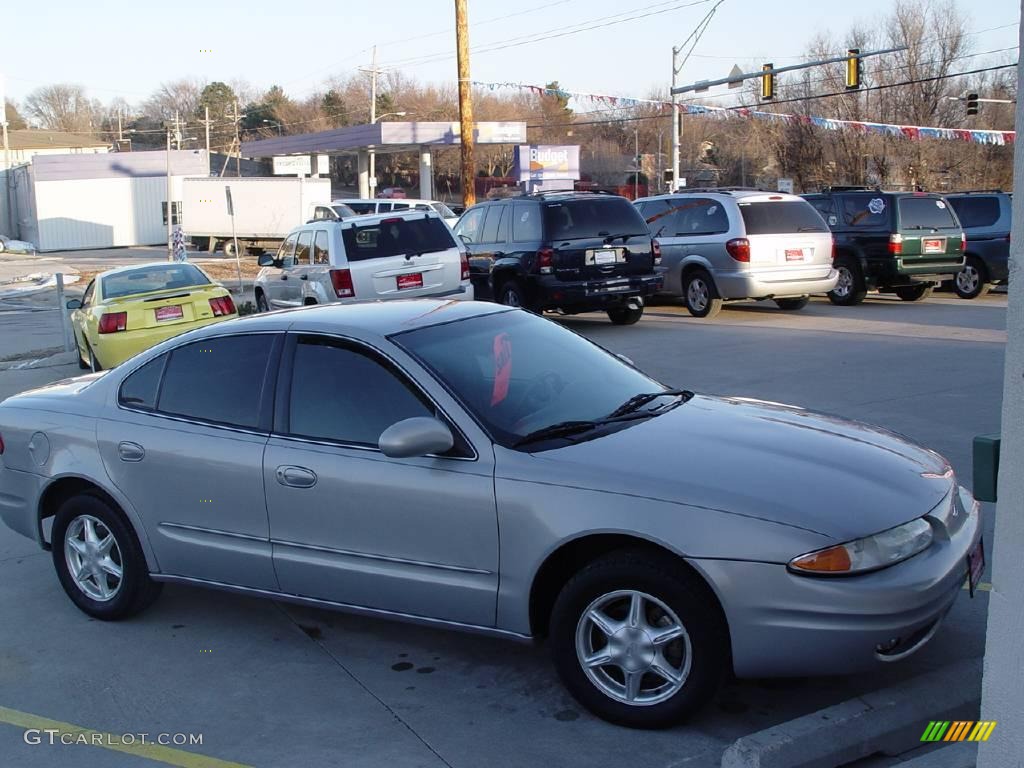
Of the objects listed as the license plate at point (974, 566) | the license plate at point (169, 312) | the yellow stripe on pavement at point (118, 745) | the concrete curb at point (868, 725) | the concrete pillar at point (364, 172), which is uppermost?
the concrete pillar at point (364, 172)

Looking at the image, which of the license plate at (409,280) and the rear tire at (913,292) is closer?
the license plate at (409,280)

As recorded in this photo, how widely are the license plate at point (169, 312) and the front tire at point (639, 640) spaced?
33.0ft

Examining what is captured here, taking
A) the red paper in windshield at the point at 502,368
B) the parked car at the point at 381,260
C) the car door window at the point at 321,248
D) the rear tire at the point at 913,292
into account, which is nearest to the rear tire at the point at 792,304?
the rear tire at the point at 913,292

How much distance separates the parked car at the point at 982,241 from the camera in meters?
19.0

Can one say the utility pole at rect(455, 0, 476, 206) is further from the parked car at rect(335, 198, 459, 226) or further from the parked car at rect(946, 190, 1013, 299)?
the parked car at rect(946, 190, 1013, 299)

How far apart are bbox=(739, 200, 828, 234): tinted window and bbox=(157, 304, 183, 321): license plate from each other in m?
8.04

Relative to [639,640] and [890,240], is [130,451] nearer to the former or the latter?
[639,640]

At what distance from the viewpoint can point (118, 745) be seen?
4.41 m

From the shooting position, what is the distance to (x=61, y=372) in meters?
15.2

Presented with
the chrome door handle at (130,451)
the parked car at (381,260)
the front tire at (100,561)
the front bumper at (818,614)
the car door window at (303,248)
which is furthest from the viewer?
the car door window at (303,248)

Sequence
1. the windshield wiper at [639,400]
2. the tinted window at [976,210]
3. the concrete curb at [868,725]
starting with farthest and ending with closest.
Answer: the tinted window at [976,210] → the windshield wiper at [639,400] → the concrete curb at [868,725]

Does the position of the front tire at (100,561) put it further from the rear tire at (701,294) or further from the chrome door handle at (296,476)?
the rear tire at (701,294)

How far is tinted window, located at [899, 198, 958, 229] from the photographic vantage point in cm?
1797

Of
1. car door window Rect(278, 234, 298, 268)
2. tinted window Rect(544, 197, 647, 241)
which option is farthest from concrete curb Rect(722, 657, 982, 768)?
car door window Rect(278, 234, 298, 268)
